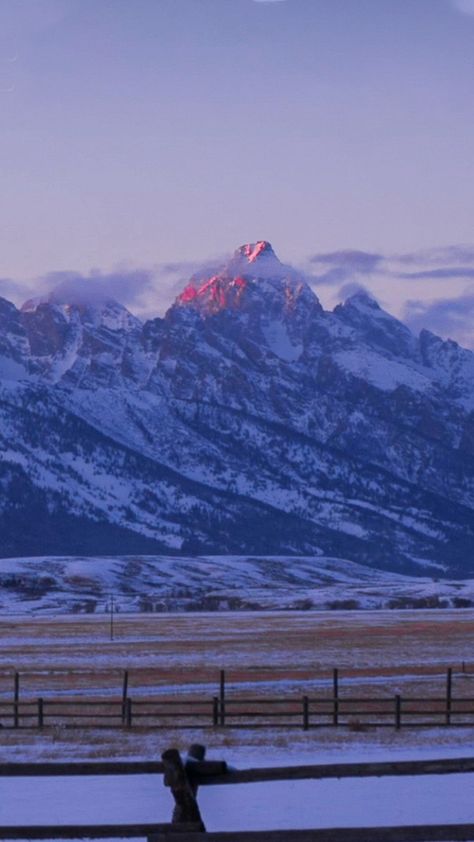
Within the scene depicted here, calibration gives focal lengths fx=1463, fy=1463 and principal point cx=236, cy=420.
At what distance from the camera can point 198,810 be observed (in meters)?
15.5

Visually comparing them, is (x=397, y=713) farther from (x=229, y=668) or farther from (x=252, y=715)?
(x=229, y=668)

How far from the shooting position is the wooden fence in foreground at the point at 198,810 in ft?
46.9

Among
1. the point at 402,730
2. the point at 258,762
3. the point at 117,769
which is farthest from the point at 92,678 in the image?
the point at 117,769

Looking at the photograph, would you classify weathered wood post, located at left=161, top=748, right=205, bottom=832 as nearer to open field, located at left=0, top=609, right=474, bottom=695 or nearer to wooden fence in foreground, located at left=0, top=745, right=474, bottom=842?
wooden fence in foreground, located at left=0, top=745, right=474, bottom=842

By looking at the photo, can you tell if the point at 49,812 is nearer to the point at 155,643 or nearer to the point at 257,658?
the point at 257,658

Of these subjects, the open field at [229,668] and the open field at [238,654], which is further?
the open field at [238,654]

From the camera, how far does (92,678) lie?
73.3 meters

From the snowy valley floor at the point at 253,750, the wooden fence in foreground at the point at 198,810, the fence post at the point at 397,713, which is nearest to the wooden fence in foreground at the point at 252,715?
the fence post at the point at 397,713

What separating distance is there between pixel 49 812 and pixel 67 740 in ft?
47.0

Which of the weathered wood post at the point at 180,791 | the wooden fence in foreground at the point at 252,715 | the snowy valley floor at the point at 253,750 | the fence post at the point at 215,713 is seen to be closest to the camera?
the weathered wood post at the point at 180,791

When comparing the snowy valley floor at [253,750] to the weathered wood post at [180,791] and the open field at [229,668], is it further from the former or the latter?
the weathered wood post at [180,791]

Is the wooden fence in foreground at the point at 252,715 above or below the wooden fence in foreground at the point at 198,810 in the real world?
below

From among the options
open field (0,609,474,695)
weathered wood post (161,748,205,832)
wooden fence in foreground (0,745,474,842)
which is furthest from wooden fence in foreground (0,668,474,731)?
weathered wood post (161,748,205,832)

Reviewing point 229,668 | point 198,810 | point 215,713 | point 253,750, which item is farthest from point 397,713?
point 229,668
